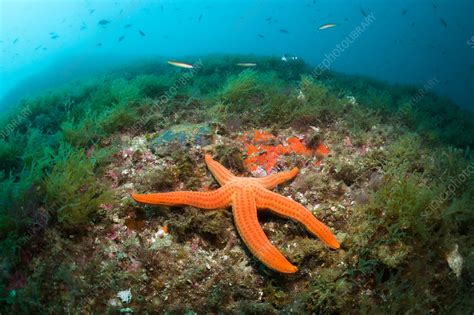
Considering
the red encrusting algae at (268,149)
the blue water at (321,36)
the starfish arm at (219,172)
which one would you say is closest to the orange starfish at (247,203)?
the starfish arm at (219,172)

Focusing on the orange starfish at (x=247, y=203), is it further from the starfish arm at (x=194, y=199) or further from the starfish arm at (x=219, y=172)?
the starfish arm at (x=219, y=172)

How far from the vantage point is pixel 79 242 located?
148 inches

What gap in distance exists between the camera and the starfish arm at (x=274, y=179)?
432 cm

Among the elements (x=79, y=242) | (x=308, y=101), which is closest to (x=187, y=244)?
(x=79, y=242)

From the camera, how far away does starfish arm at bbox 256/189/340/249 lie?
12.2ft

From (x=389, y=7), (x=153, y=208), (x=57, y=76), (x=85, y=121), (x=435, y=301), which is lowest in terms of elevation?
(x=389, y=7)

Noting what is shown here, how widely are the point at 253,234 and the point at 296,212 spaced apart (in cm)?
69

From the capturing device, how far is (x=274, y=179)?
4477 millimetres

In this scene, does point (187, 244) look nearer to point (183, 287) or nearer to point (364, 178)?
point (183, 287)

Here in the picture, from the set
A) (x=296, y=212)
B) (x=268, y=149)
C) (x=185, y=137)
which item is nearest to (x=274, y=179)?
(x=296, y=212)

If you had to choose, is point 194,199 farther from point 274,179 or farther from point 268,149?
point 268,149

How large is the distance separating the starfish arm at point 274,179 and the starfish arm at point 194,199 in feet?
1.92

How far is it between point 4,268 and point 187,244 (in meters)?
2.15

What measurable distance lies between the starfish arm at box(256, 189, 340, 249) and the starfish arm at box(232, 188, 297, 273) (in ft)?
0.56
